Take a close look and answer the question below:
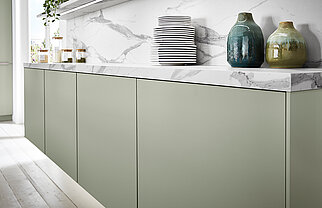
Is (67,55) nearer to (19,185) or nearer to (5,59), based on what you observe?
(19,185)

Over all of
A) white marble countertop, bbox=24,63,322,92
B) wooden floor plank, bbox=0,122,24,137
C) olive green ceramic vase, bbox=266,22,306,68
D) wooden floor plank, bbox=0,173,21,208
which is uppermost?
olive green ceramic vase, bbox=266,22,306,68

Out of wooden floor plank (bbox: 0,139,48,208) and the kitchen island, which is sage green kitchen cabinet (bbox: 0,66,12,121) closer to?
wooden floor plank (bbox: 0,139,48,208)

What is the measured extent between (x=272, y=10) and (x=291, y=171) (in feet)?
2.58

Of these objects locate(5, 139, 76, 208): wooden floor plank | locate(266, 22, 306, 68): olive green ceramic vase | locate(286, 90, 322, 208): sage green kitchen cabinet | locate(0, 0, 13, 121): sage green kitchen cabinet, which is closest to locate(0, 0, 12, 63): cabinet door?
locate(0, 0, 13, 121): sage green kitchen cabinet

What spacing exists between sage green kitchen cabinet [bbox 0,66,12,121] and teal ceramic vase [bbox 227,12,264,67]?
470 cm

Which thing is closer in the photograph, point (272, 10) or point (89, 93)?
point (272, 10)

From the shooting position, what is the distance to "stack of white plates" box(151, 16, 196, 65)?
1734 millimetres

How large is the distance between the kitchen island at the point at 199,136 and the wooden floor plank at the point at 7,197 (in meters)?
0.56

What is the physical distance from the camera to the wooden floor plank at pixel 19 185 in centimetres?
234

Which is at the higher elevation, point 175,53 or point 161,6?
point 161,6

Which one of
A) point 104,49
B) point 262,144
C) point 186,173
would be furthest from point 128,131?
point 104,49

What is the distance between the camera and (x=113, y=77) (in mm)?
1646

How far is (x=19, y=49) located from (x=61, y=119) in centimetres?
321

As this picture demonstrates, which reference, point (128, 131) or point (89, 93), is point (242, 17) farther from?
point (89, 93)
